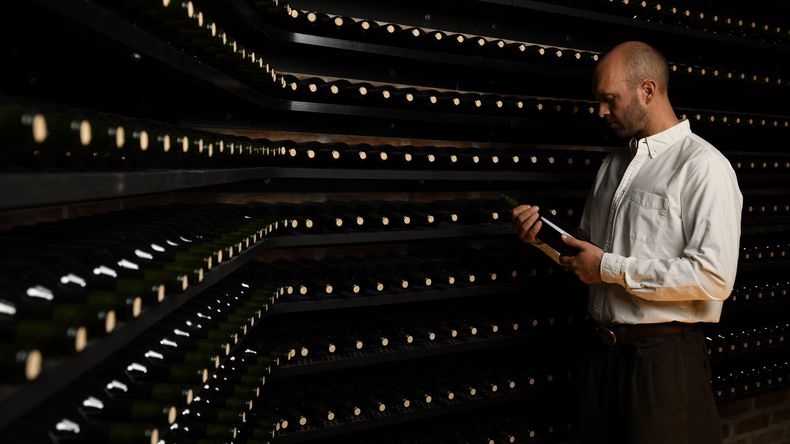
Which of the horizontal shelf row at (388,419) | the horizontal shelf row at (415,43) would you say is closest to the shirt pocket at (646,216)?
the horizontal shelf row at (415,43)

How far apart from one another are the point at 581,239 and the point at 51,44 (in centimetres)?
188

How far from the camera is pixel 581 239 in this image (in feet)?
7.90

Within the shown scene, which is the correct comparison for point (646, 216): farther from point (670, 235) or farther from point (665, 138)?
point (665, 138)

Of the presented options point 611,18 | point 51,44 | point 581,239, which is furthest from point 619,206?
point 51,44

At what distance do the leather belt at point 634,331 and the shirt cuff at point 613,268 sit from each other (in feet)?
0.67

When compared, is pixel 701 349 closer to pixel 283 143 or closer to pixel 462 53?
pixel 462 53

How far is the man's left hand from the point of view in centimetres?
232

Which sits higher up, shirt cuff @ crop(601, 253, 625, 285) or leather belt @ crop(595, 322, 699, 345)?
shirt cuff @ crop(601, 253, 625, 285)

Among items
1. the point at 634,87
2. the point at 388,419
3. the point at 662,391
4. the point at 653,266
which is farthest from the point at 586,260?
the point at 388,419

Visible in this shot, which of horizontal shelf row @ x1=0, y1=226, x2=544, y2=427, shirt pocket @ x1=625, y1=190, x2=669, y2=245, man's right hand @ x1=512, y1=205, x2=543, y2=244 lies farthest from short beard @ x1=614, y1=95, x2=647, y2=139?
horizontal shelf row @ x1=0, y1=226, x2=544, y2=427

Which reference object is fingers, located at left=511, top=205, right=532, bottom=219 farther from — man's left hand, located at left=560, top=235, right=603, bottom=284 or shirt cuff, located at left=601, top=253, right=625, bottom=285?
shirt cuff, located at left=601, top=253, right=625, bottom=285

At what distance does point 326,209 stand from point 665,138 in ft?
4.47

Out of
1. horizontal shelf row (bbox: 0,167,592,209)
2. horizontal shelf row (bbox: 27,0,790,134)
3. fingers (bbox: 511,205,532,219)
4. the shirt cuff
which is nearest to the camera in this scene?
horizontal shelf row (bbox: 0,167,592,209)

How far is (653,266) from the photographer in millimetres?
2223
